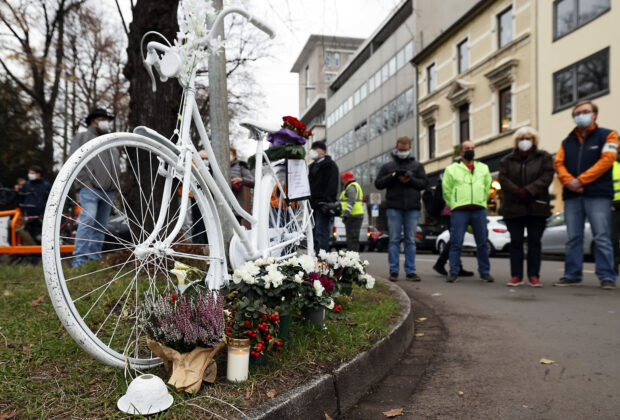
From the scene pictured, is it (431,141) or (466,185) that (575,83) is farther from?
(466,185)

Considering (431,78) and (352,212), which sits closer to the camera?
(352,212)

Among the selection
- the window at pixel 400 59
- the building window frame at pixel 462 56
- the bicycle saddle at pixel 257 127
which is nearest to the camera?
the bicycle saddle at pixel 257 127

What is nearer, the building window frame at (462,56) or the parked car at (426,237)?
the parked car at (426,237)

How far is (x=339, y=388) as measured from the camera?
87.0 inches

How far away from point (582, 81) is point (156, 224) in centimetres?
1663

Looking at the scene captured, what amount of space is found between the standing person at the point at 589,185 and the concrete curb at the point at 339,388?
144 inches

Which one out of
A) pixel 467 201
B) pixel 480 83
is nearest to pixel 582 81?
pixel 480 83

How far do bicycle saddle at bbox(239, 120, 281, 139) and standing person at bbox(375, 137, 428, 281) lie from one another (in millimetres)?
2633

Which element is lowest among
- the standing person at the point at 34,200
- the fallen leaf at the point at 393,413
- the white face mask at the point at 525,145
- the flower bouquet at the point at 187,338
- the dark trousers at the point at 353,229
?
the fallen leaf at the point at 393,413

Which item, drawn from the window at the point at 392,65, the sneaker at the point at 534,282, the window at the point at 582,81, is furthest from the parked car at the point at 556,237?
the window at the point at 392,65

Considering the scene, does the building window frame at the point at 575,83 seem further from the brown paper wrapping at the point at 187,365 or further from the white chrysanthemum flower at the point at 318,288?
the brown paper wrapping at the point at 187,365

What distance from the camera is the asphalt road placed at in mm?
2215

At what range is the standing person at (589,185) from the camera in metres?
5.38

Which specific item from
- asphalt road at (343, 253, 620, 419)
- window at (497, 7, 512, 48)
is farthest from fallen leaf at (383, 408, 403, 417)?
window at (497, 7, 512, 48)
